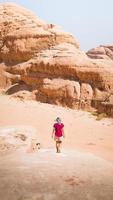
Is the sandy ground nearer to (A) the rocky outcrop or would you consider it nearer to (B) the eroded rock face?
(B) the eroded rock face

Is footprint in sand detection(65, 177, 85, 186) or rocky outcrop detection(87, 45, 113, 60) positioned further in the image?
rocky outcrop detection(87, 45, 113, 60)

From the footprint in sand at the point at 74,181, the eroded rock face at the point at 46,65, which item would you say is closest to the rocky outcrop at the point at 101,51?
the eroded rock face at the point at 46,65

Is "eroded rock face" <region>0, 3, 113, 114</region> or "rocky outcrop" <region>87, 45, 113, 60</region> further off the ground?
"eroded rock face" <region>0, 3, 113, 114</region>

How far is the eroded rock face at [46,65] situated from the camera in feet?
69.3

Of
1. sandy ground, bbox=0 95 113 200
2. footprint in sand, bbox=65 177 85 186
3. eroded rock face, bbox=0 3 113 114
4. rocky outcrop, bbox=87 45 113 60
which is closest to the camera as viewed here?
sandy ground, bbox=0 95 113 200

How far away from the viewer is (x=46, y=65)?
74.6 feet

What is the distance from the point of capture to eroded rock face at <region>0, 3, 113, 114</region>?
21125 millimetres

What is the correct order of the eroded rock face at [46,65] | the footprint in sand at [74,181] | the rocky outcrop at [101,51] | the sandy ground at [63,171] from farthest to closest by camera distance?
the rocky outcrop at [101,51], the eroded rock face at [46,65], the footprint in sand at [74,181], the sandy ground at [63,171]

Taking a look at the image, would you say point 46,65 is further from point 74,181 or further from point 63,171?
point 74,181

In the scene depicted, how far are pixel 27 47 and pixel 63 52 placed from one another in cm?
336

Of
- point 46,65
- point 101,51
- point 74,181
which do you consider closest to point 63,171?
point 74,181

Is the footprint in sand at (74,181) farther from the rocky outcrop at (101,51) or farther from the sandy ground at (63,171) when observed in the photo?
the rocky outcrop at (101,51)

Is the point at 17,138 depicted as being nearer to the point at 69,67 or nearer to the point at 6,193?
the point at 6,193

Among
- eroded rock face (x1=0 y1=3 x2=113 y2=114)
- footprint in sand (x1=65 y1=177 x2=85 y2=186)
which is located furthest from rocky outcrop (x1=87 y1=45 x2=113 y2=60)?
footprint in sand (x1=65 y1=177 x2=85 y2=186)
